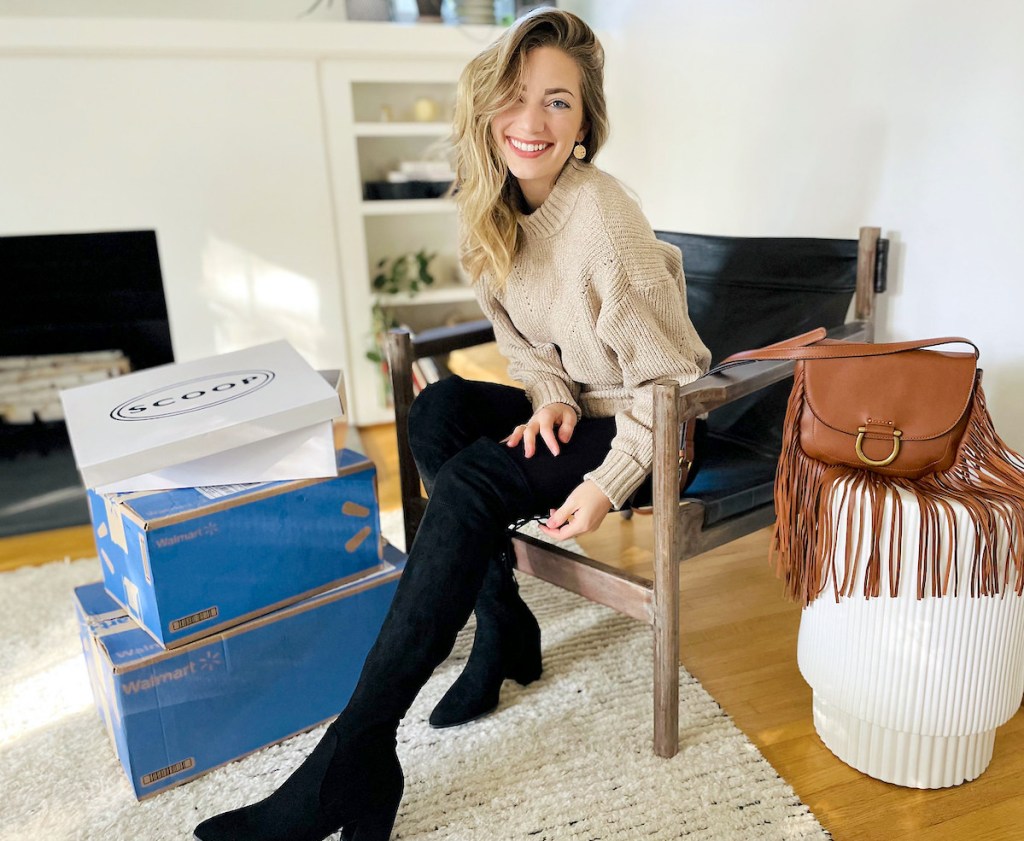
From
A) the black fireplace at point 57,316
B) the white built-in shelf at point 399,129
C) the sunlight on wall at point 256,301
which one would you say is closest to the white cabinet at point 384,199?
the white built-in shelf at point 399,129

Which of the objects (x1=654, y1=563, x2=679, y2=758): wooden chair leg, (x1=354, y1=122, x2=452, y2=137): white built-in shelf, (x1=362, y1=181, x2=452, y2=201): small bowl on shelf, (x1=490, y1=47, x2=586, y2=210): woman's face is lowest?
(x1=654, y1=563, x2=679, y2=758): wooden chair leg

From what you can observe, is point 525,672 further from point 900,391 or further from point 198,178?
point 198,178

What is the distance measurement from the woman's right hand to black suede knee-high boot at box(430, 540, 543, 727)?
0.19 metres

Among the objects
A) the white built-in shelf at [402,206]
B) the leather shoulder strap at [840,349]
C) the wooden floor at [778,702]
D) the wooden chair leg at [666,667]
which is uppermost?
the white built-in shelf at [402,206]

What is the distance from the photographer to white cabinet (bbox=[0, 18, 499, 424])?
2277mm

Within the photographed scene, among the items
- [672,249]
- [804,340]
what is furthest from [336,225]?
[804,340]

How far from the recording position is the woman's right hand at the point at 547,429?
1.16 m

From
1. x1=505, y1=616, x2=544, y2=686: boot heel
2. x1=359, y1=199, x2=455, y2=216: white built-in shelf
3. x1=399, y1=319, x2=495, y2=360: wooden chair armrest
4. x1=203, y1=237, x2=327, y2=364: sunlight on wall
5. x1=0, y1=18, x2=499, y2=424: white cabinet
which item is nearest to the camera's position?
x1=505, y1=616, x2=544, y2=686: boot heel

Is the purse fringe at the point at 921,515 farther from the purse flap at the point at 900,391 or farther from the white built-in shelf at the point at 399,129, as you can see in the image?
the white built-in shelf at the point at 399,129

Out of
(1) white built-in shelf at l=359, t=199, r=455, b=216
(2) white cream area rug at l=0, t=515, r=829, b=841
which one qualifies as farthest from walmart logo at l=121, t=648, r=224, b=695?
(1) white built-in shelf at l=359, t=199, r=455, b=216

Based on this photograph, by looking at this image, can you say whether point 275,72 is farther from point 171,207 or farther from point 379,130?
point 171,207

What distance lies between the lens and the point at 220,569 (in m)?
1.17

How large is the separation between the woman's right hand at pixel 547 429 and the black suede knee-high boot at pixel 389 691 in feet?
0.31

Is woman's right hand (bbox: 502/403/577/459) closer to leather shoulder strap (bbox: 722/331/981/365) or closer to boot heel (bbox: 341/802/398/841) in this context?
leather shoulder strap (bbox: 722/331/981/365)
